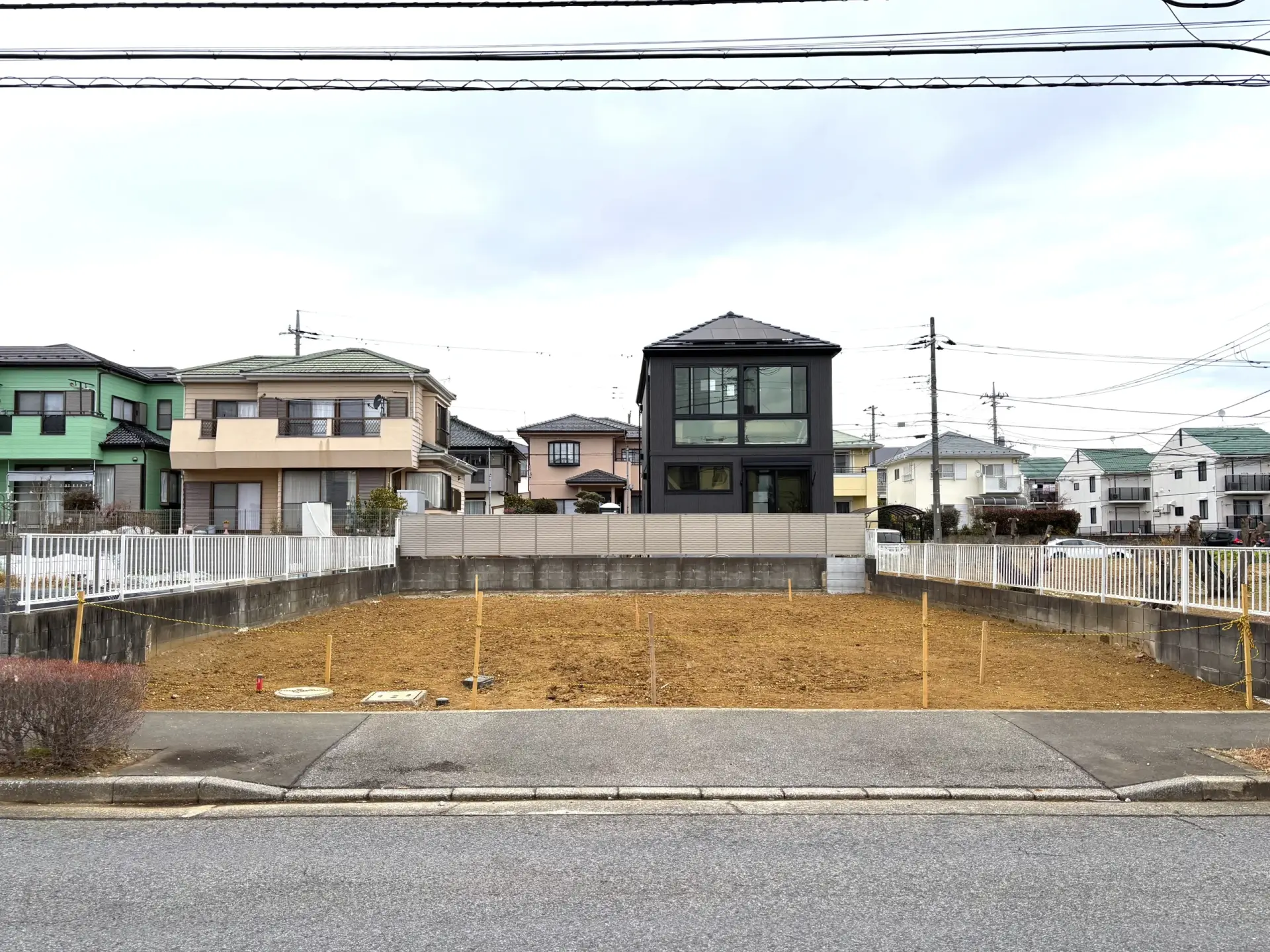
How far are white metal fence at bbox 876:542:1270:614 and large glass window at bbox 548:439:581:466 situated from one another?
97.1 feet

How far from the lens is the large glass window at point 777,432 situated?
1259 inches

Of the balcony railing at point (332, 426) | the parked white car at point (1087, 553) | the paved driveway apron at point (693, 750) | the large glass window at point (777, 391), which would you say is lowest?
the paved driveway apron at point (693, 750)

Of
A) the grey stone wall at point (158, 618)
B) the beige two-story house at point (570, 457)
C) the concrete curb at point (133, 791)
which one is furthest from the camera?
the beige two-story house at point (570, 457)

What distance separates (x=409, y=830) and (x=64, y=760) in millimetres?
2789

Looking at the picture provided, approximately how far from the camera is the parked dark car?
45219 millimetres

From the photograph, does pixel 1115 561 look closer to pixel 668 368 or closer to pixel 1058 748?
pixel 1058 748

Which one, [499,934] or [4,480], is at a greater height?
[4,480]

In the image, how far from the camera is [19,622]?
883 centimetres

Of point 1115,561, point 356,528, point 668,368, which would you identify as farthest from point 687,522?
point 1115,561

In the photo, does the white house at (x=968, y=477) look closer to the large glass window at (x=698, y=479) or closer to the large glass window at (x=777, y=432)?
the large glass window at (x=777, y=432)

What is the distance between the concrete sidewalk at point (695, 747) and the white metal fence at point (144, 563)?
7.45ft

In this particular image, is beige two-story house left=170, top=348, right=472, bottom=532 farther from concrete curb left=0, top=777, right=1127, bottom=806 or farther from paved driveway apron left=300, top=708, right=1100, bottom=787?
concrete curb left=0, top=777, right=1127, bottom=806

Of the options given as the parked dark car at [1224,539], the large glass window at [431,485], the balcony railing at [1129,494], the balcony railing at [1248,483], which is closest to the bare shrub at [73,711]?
the large glass window at [431,485]

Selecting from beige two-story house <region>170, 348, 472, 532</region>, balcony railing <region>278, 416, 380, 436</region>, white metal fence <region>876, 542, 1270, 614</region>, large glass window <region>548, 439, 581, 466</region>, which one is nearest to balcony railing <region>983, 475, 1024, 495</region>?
large glass window <region>548, 439, 581, 466</region>
